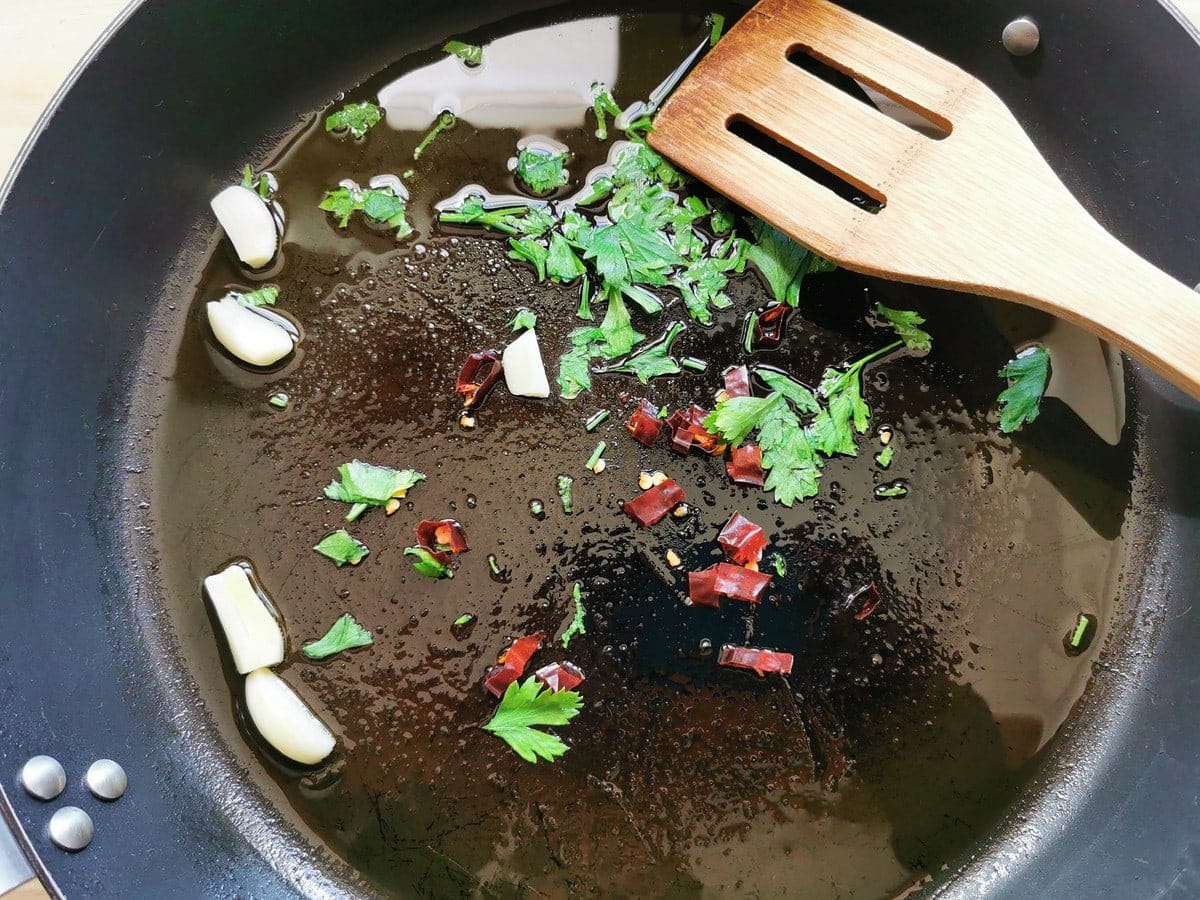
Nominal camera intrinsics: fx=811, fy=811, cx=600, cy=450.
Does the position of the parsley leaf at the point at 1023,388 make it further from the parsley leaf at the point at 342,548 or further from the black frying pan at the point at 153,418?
the parsley leaf at the point at 342,548

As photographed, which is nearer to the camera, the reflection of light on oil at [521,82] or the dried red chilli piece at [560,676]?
the dried red chilli piece at [560,676]

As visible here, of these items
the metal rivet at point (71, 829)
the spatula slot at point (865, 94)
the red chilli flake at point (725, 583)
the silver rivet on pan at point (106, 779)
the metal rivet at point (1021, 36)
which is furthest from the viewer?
the spatula slot at point (865, 94)

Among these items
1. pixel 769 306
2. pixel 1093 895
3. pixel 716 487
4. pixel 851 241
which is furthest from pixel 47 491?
pixel 1093 895

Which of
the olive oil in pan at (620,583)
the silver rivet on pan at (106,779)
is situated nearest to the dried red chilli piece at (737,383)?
the olive oil in pan at (620,583)

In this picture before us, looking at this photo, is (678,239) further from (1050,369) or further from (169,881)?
(169,881)

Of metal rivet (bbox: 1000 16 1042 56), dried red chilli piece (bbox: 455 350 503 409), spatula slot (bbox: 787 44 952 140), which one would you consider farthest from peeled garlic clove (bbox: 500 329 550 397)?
metal rivet (bbox: 1000 16 1042 56)
